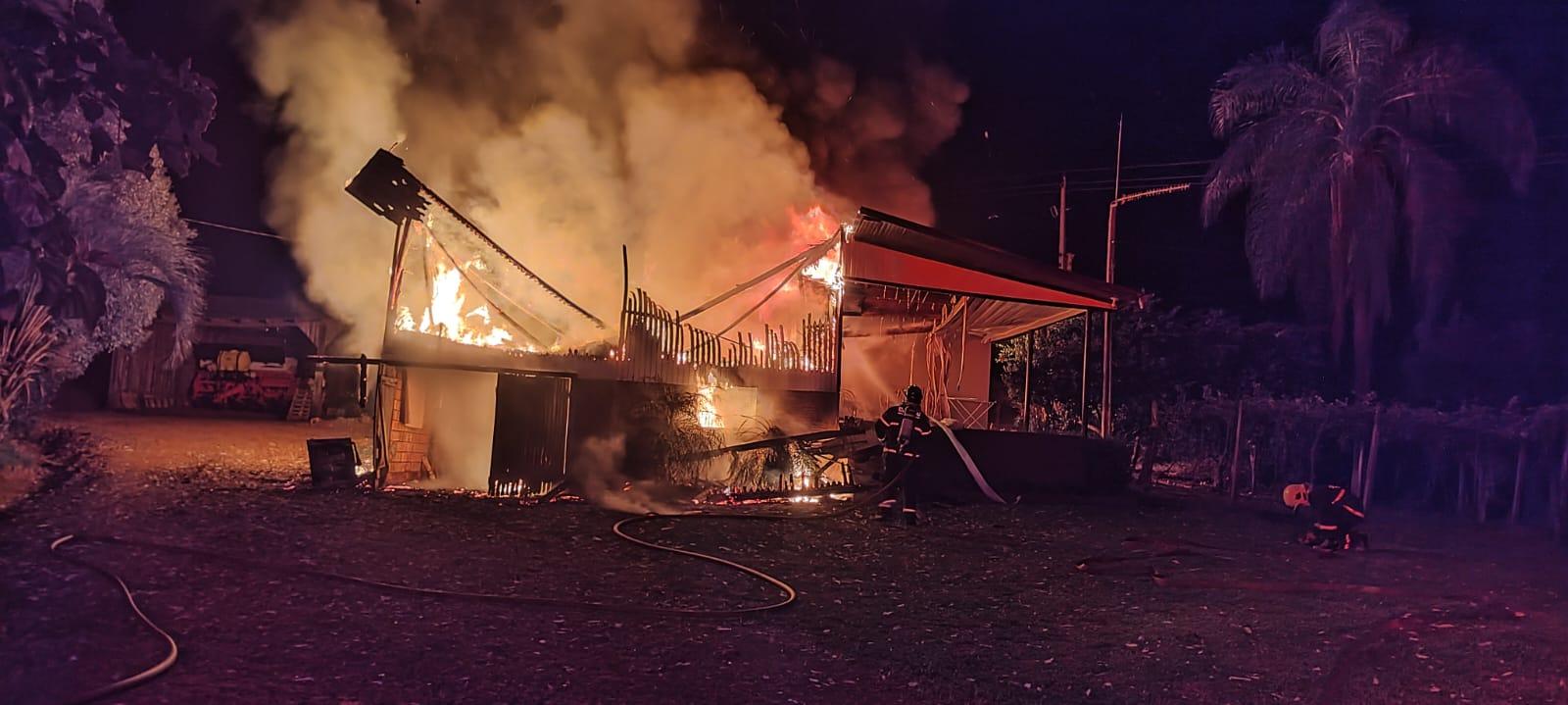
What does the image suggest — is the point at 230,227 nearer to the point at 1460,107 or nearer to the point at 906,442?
the point at 906,442

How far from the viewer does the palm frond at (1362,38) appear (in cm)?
1945

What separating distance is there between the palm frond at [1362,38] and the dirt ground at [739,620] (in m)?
11.5

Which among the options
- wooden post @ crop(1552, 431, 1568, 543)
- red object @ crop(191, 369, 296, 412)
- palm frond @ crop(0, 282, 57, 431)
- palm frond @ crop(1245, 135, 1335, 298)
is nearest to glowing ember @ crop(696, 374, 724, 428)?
palm frond @ crop(0, 282, 57, 431)

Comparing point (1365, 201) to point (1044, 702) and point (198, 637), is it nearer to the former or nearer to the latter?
point (1044, 702)

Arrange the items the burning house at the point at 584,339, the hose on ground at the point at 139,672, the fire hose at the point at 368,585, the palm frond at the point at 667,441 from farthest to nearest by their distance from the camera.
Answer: the palm frond at the point at 667,441 → the burning house at the point at 584,339 → the fire hose at the point at 368,585 → the hose on ground at the point at 139,672

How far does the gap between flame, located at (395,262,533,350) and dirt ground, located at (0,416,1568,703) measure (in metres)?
2.77

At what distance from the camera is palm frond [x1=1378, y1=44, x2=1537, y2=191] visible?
736 inches

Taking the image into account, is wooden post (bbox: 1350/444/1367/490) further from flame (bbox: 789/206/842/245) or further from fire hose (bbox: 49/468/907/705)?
fire hose (bbox: 49/468/907/705)

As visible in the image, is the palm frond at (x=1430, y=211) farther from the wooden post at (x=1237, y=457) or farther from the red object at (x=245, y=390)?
the red object at (x=245, y=390)

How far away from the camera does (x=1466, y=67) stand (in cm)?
1902

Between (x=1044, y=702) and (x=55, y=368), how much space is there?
17298mm

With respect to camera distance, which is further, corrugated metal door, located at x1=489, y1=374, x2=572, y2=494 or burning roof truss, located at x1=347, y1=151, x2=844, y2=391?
burning roof truss, located at x1=347, y1=151, x2=844, y2=391

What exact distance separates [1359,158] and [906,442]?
46.8ft

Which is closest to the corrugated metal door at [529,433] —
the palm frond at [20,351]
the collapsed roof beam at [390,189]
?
the collapsed roof beam at [390,189]
